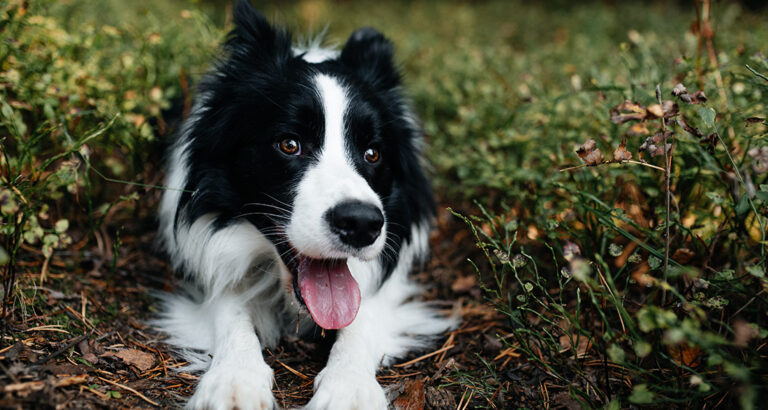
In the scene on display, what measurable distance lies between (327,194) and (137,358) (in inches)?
40.5

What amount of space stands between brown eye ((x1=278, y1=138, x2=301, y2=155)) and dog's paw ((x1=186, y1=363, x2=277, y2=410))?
3.10 ft

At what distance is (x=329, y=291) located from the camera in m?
2.10

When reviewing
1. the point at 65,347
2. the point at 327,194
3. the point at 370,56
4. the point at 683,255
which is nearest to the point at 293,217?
the point at 327,194

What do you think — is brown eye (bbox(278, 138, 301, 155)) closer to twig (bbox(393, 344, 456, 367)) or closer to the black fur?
the black fur

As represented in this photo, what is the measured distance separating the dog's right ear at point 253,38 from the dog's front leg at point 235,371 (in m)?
1.29

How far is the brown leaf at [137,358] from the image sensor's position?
1.99 meters

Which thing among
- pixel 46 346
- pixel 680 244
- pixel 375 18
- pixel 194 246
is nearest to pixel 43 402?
pixel 46 346

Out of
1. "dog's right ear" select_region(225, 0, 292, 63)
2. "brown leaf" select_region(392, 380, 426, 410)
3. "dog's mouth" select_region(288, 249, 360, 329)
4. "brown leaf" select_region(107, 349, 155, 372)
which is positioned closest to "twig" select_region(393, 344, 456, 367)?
"brown leaf" select_region(392, 380, 426, 410)

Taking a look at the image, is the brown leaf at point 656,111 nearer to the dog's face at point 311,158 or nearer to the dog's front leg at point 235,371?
the dog's face at point 311,158

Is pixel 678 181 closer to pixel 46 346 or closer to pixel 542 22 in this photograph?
pixel 46 346

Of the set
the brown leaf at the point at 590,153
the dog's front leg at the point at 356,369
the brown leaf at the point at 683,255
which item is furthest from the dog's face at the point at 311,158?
the brown leaf at the point at 683,255

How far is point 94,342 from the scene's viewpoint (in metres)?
2.03

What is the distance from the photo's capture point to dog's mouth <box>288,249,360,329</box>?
2.04 metres

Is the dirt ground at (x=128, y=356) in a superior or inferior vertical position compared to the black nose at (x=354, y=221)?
inferior
